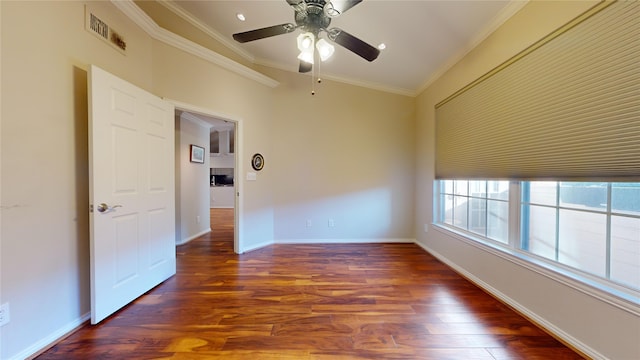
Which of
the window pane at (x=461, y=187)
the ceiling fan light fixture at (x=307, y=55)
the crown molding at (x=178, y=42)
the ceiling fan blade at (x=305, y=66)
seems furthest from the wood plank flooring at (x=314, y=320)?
the crown molding at (x=178, y=42)

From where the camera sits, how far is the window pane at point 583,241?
1583 mm

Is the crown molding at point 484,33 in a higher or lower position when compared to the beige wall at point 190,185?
higher

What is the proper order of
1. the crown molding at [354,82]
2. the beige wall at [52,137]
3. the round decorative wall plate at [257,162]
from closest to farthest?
the beige wall at [52,137] → the round decorative wall plate at [257,162] → the crown molding at [354,82]

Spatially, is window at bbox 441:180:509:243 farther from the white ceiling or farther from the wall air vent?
the wall air vent

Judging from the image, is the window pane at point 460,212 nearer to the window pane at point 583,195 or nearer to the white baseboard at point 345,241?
the white baseboard at point 345,241

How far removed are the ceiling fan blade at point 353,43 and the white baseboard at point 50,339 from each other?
2989mm

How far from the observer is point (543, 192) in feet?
6.62

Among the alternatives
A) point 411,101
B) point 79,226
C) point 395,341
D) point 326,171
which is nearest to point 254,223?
point 326,171

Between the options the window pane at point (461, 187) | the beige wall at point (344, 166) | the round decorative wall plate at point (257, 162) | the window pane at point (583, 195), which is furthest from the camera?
the beige wall at point (344, 166)

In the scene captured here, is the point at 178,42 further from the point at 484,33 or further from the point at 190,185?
the point at 484,33

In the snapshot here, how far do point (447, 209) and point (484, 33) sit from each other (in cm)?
220

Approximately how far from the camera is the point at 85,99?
1.90 metres

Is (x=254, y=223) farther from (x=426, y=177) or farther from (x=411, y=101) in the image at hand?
(x=411, y=101)

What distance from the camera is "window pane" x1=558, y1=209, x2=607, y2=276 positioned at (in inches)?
62.3
